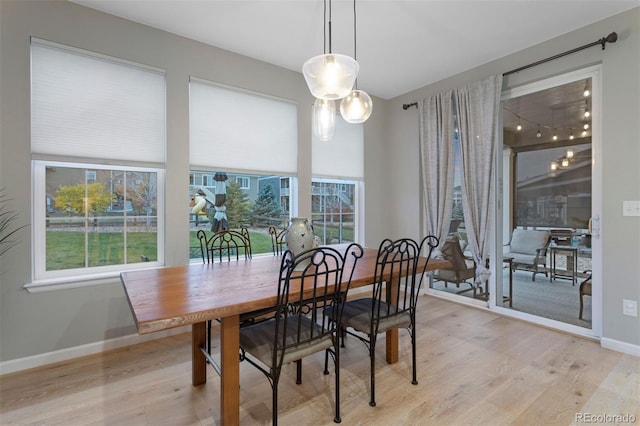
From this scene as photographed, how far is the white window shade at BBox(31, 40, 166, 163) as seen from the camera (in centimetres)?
240

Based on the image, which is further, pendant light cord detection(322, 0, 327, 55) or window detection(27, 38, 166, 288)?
pendant light cord detection(322, 0, 327, 55)

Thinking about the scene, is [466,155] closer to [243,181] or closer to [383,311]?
[383,311]

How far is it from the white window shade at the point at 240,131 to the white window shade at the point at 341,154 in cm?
38

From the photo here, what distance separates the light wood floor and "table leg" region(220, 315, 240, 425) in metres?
0.22

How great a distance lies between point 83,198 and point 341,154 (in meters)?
2.91

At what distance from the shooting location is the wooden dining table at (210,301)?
52.0 inches

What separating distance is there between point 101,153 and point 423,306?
3.71 meters

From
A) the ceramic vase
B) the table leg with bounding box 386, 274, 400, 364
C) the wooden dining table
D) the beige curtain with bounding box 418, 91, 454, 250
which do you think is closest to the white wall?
the beige curtain with bounding box 418, 91, 454, 250

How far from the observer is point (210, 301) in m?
1.48

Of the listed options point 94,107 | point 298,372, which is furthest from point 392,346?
point 94,107

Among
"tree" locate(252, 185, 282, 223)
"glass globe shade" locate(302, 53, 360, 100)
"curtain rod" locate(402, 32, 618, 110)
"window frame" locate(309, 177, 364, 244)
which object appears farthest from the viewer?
"window frame" locate(309, 177, 364, 244)

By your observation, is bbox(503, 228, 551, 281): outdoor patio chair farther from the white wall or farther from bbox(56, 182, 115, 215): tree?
bbox(56, 182, 115, 215): tree

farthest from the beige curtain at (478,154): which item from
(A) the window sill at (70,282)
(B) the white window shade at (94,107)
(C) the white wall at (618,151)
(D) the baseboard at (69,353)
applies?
(A) the window sill at (70,282)

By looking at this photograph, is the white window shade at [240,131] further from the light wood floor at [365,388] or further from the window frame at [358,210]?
the light wood floor at [365,388]
